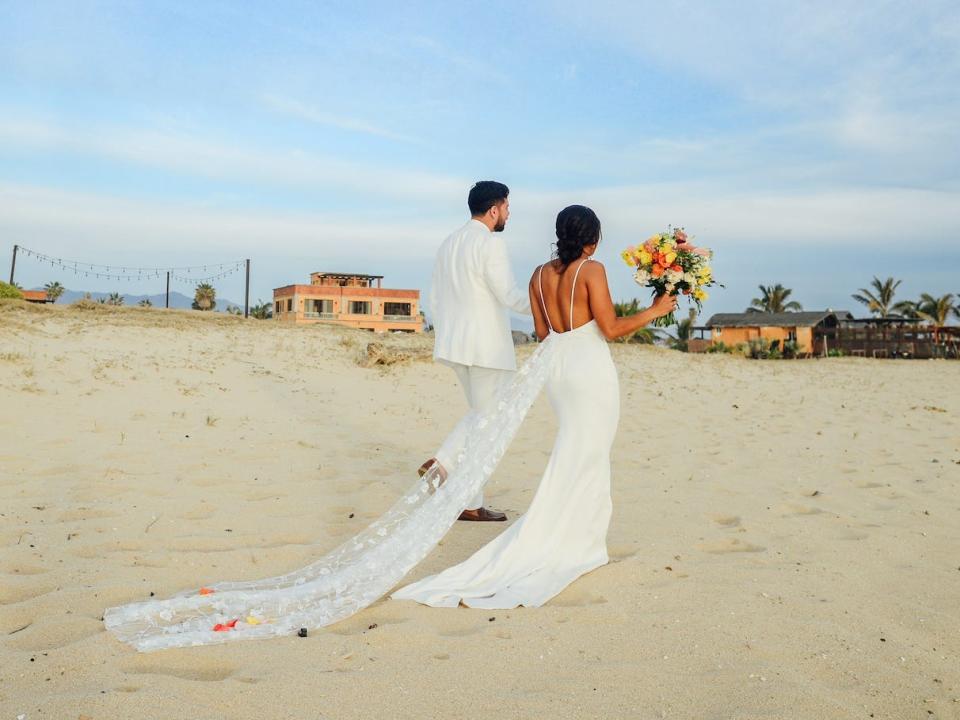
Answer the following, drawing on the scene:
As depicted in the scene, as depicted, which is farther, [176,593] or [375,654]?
[176,593]

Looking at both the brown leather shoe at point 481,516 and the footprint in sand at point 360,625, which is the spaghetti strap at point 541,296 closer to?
the brown leather shoe at point 481,516

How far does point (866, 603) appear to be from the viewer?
3.58m

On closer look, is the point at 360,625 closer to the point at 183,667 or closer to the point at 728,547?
the point at 183,667

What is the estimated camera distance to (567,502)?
399cm

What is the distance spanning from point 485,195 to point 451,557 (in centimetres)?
242

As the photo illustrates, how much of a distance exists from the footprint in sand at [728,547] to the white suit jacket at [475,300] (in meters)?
A: 1.69

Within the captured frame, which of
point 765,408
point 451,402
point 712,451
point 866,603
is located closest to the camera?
point 866,603

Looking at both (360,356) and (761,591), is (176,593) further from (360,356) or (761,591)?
(360,356)

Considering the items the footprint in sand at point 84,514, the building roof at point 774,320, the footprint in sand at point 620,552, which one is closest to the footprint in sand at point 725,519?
the footprint in sand at point 620,552

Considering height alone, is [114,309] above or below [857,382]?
above

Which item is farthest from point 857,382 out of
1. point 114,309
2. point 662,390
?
point 114,309

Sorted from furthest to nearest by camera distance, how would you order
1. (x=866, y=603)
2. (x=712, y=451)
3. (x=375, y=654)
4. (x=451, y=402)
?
(x=451, y=402)
(x=712, y=451)
(x=866, y=603)
(x=375, y=654)

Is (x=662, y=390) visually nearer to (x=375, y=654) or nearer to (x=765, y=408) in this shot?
(x=765, y=408)

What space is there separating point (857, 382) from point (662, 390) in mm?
6601
